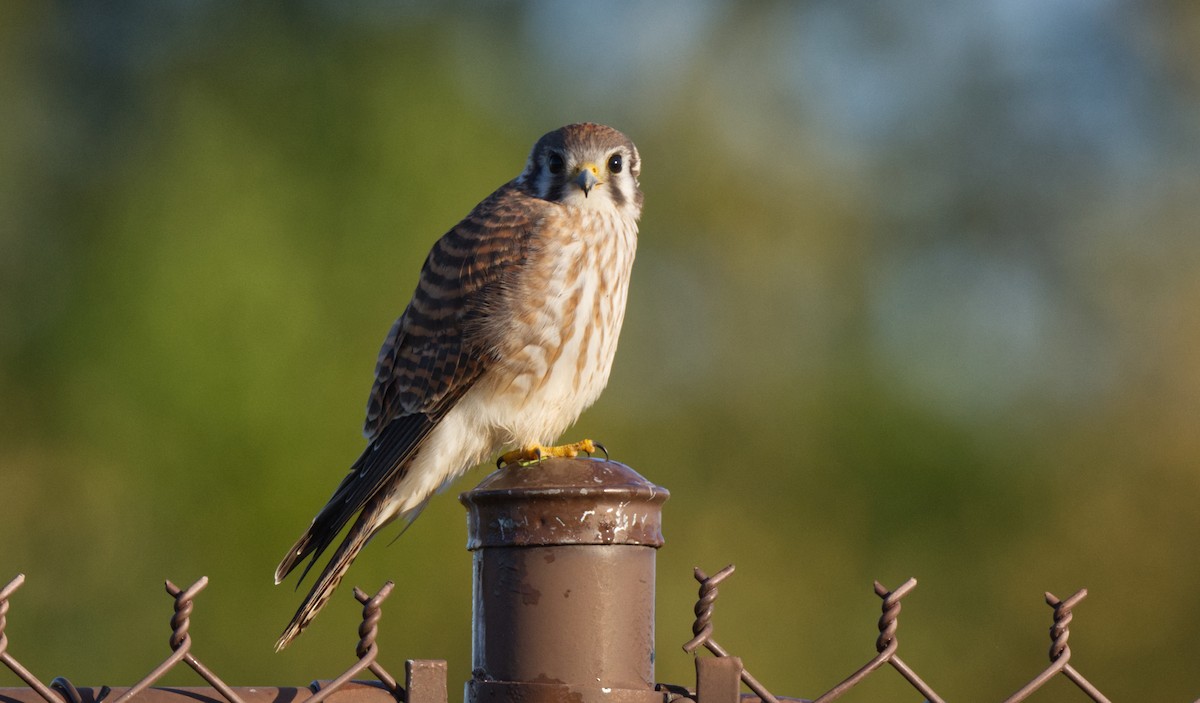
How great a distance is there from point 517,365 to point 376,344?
12.4 ft

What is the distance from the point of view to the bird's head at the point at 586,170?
3.76 m

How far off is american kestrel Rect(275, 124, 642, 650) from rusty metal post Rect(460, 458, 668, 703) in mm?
1298

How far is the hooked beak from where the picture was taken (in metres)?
3.73

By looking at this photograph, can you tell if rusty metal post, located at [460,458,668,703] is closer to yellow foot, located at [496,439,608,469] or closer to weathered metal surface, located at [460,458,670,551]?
Result: weathered metal surface, located at [460,458,670,551]

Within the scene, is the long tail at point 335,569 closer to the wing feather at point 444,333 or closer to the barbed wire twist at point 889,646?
the wing feather at point 444,333

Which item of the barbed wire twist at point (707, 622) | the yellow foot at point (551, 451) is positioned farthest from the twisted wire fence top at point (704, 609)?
the yellow foot at point (551, 451)

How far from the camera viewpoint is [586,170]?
377cm

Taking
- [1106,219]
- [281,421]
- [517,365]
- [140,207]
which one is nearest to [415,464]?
[517,365]

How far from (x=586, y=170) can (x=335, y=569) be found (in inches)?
51.2

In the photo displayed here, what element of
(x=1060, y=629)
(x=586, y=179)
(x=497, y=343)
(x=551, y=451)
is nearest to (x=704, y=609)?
(x=1060, y=629)

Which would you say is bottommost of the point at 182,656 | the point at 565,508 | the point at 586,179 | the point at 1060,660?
the point at 1060,660

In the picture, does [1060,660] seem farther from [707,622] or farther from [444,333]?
[444,333]

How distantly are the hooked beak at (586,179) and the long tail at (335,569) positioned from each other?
2.84ft

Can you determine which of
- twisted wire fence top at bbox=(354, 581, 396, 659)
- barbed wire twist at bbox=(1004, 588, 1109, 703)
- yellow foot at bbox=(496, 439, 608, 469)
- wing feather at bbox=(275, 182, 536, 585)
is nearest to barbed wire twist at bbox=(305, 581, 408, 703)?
twisted wire fence top at bbox=(354, 581, 396, 659)
